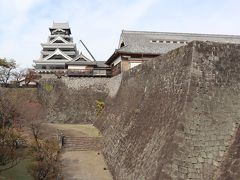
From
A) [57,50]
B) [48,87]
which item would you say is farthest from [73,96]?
[57,50]

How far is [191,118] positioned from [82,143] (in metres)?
10.3

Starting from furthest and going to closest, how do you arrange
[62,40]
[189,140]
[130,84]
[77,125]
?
[62,40] < [77,125] < [130,84] < [189,140]

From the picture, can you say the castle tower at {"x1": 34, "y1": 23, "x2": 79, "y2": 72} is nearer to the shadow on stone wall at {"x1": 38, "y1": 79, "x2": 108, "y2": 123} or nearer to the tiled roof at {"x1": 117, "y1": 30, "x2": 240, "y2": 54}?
the shadow on stone wall at {"x1": 38, "y1": 79, "x2": 108, "y2": 123}

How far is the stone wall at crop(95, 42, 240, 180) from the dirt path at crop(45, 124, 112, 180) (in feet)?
6.04

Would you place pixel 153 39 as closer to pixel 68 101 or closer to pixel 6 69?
pixel 68 101

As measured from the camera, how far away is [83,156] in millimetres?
16188

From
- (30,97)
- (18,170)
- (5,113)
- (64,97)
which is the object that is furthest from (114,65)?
(18,170)

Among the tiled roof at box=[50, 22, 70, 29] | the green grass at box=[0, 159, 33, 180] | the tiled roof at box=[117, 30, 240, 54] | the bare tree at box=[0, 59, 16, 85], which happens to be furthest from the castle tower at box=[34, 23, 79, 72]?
the green grass at box=[0, 159, 33, 180]

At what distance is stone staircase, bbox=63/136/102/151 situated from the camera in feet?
57.9

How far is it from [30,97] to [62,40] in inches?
844

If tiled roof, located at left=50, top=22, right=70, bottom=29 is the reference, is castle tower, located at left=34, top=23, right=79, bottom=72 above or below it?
below

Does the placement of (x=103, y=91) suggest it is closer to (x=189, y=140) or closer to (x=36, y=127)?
(x=36, y=127)

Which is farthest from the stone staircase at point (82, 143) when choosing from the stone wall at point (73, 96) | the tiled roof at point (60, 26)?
the tiled roof at point (60, 26)

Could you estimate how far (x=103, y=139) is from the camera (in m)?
17.8
